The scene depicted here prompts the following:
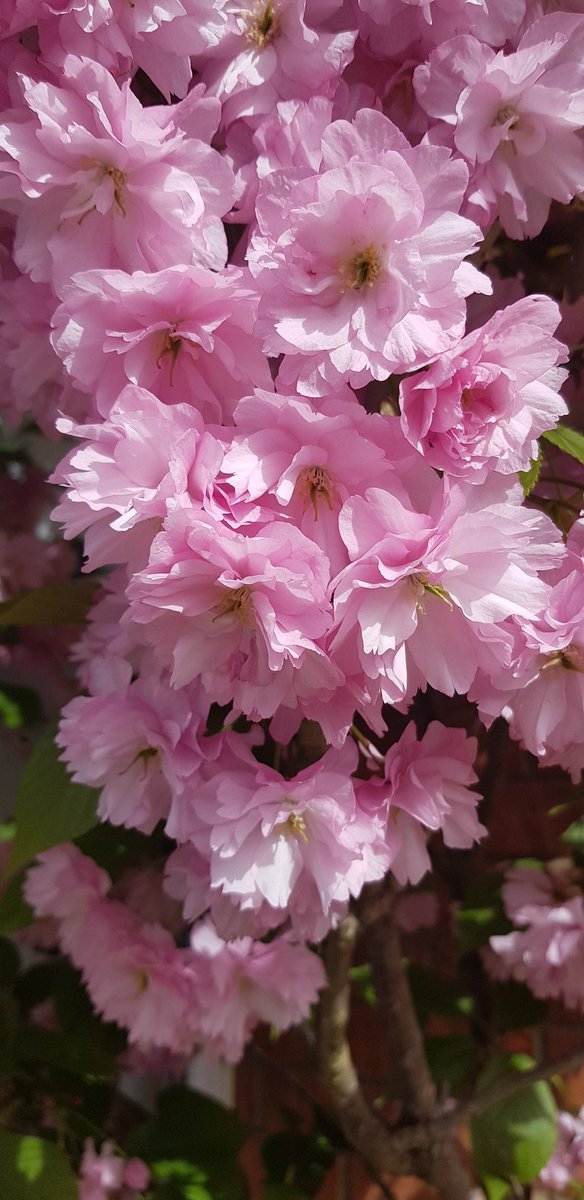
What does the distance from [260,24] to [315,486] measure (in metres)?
0.20

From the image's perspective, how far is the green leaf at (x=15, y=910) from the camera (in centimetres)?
60

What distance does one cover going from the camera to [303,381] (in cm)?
29

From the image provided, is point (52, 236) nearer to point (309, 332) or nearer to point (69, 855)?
point (309, 332)

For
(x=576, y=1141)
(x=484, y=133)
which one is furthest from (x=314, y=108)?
(x=576, y=1141)

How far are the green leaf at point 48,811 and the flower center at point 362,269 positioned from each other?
0.33 meters

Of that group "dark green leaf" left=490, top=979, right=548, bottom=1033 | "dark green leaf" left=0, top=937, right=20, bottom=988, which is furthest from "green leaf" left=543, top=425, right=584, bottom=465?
"dark green leaf" left=0, top=937, right=20, bottom=988

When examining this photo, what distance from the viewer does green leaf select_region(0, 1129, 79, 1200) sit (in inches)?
20.8

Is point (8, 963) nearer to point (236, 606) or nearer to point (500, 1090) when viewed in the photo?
point (500, 1090)

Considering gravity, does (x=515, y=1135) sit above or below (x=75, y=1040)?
below

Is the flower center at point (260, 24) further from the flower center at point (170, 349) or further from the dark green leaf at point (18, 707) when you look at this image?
the dark green leaf at point (18, 707)

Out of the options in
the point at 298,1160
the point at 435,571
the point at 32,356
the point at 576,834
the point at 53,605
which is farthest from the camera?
the point at 298,1160

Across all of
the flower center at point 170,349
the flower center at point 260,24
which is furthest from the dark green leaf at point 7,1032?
the flower center at point 260,24

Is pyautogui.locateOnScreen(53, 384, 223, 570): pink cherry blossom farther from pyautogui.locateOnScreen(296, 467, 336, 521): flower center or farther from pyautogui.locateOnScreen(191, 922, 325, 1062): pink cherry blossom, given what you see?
pyautogui.locateOnScreen(191, 922, 325, 1062): pink cherry blossom

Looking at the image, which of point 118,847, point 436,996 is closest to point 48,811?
point 118,847
